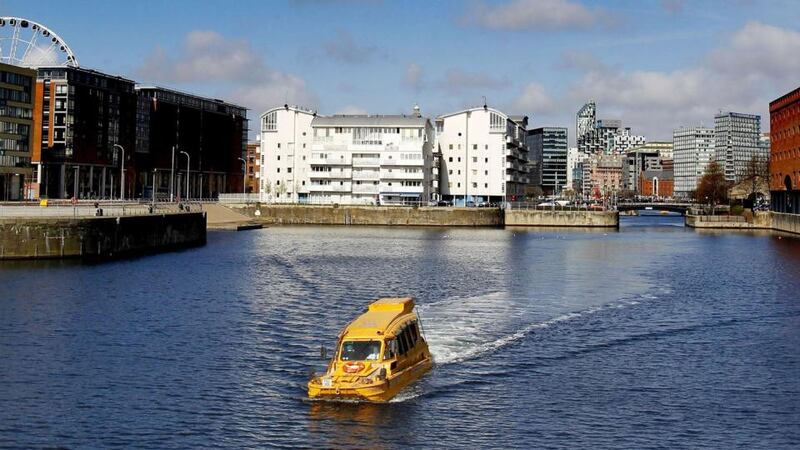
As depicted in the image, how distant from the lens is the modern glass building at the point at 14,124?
190 m

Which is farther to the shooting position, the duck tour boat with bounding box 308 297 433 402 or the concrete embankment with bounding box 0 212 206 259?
the concrete embankment with bounding box 0 212 206 259

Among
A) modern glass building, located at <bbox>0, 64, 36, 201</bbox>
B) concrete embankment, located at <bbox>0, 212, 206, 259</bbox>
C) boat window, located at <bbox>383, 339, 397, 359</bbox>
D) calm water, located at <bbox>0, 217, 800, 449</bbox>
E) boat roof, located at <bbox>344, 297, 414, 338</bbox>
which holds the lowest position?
calm water, located at <bbox>0, 217, 800, 449</bbox>

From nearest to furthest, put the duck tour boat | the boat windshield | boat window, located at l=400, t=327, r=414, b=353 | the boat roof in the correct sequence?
1. the duck tour boat
2. the boat windshield
3. the boat roof
4. boat window, located at l=400, t=327, r=414, b=353

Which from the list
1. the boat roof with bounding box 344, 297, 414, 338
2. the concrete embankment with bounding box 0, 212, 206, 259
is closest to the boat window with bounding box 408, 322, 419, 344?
the boat roof with bounding box 344, 297, 414, 338

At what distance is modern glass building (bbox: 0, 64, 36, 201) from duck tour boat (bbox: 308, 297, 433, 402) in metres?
167

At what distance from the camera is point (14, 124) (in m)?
193

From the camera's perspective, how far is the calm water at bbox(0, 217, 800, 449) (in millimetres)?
37562

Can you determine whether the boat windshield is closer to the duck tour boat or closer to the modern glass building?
the duck tour boat

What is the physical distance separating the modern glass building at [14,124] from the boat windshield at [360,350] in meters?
169

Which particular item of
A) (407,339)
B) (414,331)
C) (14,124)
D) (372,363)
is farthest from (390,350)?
(14,124)

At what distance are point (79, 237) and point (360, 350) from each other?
242ft

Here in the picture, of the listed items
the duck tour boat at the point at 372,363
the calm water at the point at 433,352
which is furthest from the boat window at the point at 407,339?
the calm water at the point at 433,352

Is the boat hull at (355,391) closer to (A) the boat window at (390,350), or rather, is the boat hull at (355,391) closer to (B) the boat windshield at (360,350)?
(A) the boat window at (390,350)

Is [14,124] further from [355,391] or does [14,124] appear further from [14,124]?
→ [355,391]
